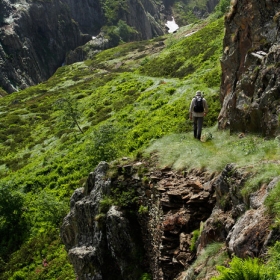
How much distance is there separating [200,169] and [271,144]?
269cm

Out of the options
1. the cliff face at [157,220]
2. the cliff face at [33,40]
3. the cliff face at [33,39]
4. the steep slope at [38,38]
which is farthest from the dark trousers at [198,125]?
the cliff face at [33,40]

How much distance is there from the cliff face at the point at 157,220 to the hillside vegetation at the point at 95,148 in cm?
74

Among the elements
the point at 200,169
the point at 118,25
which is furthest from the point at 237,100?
the point at 118,25

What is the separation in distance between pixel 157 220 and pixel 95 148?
45.5 ft

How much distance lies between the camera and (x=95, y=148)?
24391 mm

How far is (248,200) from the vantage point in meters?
7.46

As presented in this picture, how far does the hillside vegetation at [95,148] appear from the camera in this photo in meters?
13.5

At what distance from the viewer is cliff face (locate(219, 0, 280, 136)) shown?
1278cm

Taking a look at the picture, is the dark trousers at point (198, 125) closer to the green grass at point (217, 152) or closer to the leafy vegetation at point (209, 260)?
the green grass at point (217, 152)

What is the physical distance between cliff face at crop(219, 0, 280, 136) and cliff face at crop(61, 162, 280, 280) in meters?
4.05

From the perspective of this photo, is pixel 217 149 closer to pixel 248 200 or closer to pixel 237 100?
pixel 237 100

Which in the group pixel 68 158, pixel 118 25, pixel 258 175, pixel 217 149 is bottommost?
pixel 68 158

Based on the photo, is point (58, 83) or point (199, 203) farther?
point (58, 83)

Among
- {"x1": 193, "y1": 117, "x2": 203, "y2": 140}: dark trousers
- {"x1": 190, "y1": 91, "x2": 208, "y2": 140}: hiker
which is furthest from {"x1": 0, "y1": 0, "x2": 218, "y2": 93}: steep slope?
{"x1": 190, "y1": 91, "x2": 208, "y2": 140}: hiker
